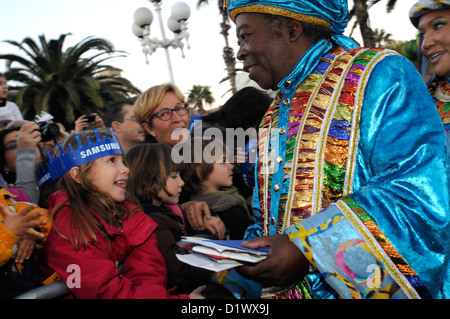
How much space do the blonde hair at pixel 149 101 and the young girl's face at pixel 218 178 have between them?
812 millimetres

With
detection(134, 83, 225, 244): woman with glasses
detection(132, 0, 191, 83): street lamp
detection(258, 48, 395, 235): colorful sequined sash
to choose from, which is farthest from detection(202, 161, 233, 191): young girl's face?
detection(132, 0, 191, 83): street lamp

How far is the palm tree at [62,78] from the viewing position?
751 inches

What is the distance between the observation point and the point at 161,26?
38.1ft

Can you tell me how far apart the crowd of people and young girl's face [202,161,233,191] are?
2.60ft

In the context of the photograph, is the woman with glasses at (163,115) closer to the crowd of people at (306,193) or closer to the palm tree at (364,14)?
the crowd of people at (306,193)

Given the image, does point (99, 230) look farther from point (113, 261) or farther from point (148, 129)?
point (148, 129)

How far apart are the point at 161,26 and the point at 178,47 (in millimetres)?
766

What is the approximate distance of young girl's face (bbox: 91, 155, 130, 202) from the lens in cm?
278

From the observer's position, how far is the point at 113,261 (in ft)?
8.17

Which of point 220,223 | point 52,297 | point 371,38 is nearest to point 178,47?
point 371,38

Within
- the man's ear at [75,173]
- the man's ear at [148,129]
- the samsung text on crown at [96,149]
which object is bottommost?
the man's ear at [75,173]

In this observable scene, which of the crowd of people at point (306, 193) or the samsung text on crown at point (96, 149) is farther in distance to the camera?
the samsung text on crown at point (96, 149)

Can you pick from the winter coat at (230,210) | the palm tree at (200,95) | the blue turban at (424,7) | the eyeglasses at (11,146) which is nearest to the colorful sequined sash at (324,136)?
the blue turban at (424,7)

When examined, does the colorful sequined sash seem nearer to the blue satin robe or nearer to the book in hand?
the blue satin robe
